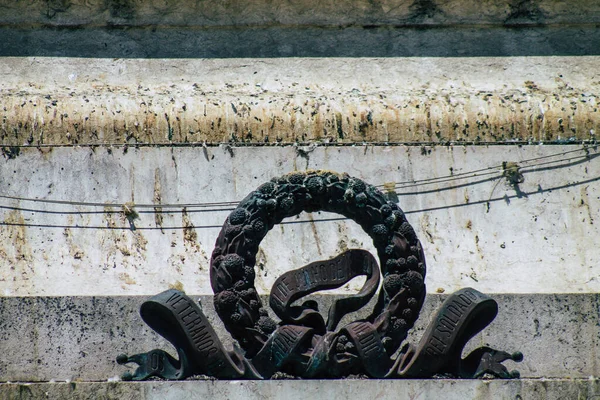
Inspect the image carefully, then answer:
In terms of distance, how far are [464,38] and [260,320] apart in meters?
4.04

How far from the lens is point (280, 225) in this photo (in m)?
11.1

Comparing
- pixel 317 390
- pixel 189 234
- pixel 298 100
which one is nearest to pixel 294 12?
pixel 298 100

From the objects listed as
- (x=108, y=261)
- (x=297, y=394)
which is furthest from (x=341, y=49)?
(x=297, y=394)

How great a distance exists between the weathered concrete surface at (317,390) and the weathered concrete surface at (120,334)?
1.83 ft

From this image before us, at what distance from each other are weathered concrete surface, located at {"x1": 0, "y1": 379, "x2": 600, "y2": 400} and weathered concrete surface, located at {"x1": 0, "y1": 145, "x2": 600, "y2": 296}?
1837 mm

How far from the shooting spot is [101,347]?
9.39 metres

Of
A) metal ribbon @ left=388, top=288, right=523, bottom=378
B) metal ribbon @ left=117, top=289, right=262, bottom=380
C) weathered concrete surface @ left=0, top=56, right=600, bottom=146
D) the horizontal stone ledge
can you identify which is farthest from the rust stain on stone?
metal ribbon @ left=388, top=288, right=523, bottom=378

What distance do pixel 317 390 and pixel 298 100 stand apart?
3.45 meters

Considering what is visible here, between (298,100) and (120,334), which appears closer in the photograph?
(120,334)

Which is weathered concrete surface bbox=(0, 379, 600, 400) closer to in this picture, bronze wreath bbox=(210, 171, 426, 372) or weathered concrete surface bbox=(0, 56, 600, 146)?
bronze wreath bbox=(210, 171, 426, 372)

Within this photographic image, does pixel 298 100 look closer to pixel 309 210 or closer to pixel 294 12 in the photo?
pixel 294 12

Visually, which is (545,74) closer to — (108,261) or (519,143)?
(519,143)

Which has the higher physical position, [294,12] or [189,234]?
[294,12]

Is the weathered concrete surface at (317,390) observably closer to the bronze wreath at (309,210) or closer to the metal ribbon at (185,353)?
the metal ribbon at (185,353)
